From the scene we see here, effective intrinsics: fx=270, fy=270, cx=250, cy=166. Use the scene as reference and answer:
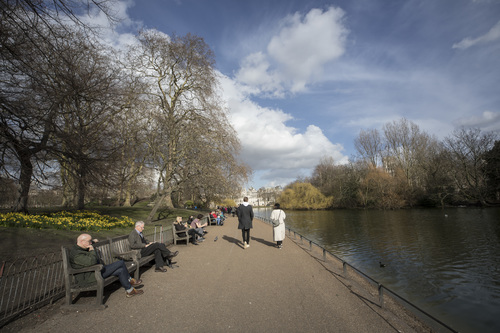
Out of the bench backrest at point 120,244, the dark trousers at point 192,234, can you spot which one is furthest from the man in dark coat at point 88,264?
the dark trousers at point 192,234

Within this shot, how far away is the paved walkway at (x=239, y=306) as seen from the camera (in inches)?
154

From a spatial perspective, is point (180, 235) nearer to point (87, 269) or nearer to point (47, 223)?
point (47, 223)

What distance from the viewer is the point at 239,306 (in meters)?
4.62

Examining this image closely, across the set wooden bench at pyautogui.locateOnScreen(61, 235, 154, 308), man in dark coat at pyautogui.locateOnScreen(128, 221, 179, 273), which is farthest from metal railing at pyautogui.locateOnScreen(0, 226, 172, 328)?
man in dark coat at pyautogui.locateOnScreen(128, 221, 179, 273)

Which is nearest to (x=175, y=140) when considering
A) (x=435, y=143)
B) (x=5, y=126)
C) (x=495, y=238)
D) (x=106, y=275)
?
(x=5, y=126)

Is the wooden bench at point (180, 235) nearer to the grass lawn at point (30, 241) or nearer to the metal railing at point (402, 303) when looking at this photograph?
the grass lawn at point (30, 241)

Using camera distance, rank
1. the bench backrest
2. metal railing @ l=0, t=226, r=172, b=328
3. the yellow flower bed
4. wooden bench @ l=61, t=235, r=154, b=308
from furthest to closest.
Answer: the yellow flower bed, the bench backrest, wooden bench @ l=61, t=235, r=154, b=308, metal railing @ l=0, t=226, r=172, b=328

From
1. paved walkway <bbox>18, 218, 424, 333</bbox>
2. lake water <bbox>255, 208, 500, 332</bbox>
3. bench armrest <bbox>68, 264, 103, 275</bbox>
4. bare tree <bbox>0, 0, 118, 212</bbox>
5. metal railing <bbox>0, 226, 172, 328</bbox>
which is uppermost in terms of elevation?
bare tree <bbox>0, 0, 118, 212</bbox>

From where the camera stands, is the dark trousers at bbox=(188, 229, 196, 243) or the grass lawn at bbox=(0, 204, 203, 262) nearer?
the grass lawn at bbox=(0, 204, 203, 262)

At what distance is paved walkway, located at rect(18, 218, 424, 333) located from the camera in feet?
12.9

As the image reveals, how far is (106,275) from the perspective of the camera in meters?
4.83

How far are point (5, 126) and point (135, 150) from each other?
13.1 metres

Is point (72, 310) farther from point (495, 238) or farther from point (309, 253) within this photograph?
point (495, 238)

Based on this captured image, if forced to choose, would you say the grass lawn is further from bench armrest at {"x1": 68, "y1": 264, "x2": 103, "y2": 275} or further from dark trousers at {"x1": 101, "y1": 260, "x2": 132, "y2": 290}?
dark trousers at {"x1": 101, "y1": 260, "x2": 132, "y2": 290}
